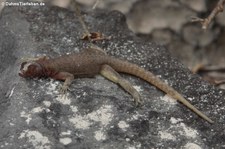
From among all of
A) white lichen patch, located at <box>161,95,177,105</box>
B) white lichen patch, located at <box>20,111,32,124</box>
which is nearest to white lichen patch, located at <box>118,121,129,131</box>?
white lichen patch, located at <box>161,95,177,105</box>

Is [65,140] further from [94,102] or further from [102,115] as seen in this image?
[94,102]

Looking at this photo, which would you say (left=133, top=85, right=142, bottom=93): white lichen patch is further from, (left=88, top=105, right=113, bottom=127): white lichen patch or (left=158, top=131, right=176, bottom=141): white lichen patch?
(left=158, top=131, right=176, bottom=141): white lichen patch

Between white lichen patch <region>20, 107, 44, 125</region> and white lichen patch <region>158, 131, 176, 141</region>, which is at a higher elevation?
white lichen patch <region>20, 107, 44, 125</region>

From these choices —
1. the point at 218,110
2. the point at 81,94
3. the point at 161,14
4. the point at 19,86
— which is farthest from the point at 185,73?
the point at 161,14

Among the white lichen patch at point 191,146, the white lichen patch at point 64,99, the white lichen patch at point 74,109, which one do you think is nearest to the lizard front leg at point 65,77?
the white lichen patch at point 64,99

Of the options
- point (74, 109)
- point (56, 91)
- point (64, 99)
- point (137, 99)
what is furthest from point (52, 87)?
point (137, 99)
